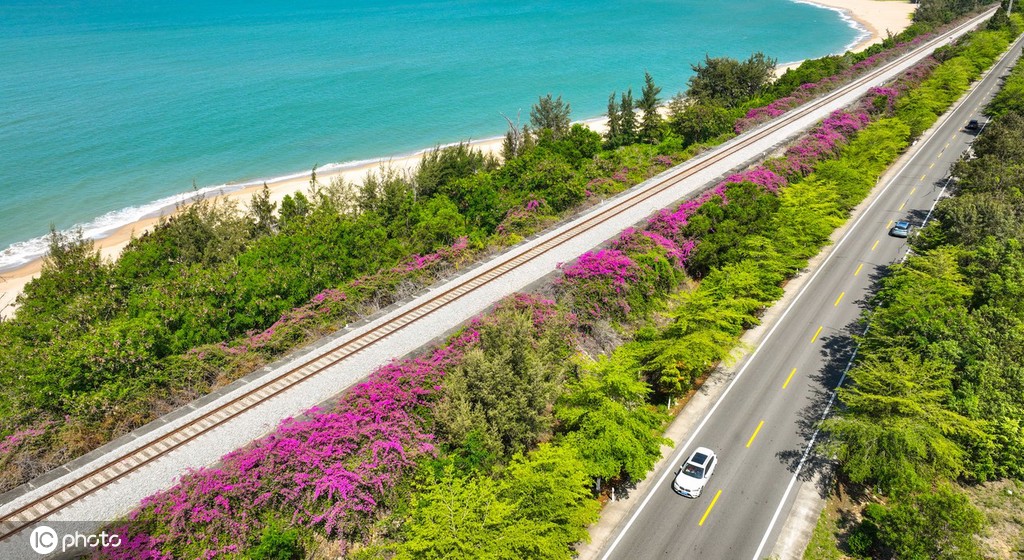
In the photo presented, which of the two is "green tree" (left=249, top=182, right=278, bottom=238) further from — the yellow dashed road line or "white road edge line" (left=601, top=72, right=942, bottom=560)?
the yellow dashed road line

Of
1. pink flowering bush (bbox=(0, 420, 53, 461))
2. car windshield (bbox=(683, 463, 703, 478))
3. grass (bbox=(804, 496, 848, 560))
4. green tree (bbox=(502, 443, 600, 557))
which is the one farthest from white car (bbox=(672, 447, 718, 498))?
pink flowering bush (bbox=(0, 420, 53, 461))

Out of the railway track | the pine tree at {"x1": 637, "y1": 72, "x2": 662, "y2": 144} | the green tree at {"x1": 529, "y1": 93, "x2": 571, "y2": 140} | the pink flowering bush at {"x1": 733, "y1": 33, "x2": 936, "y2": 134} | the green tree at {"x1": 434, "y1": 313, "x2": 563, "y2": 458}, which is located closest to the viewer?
the railway track

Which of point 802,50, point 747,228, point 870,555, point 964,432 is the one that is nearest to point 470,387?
point 870,555

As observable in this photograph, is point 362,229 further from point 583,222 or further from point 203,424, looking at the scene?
point 203,424

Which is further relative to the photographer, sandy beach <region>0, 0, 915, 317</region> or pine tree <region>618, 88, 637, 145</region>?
pine tree <region>618, 88, 637, 145</region>

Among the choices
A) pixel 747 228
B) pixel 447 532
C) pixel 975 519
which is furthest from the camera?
pixel 747 228

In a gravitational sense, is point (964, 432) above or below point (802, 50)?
below
